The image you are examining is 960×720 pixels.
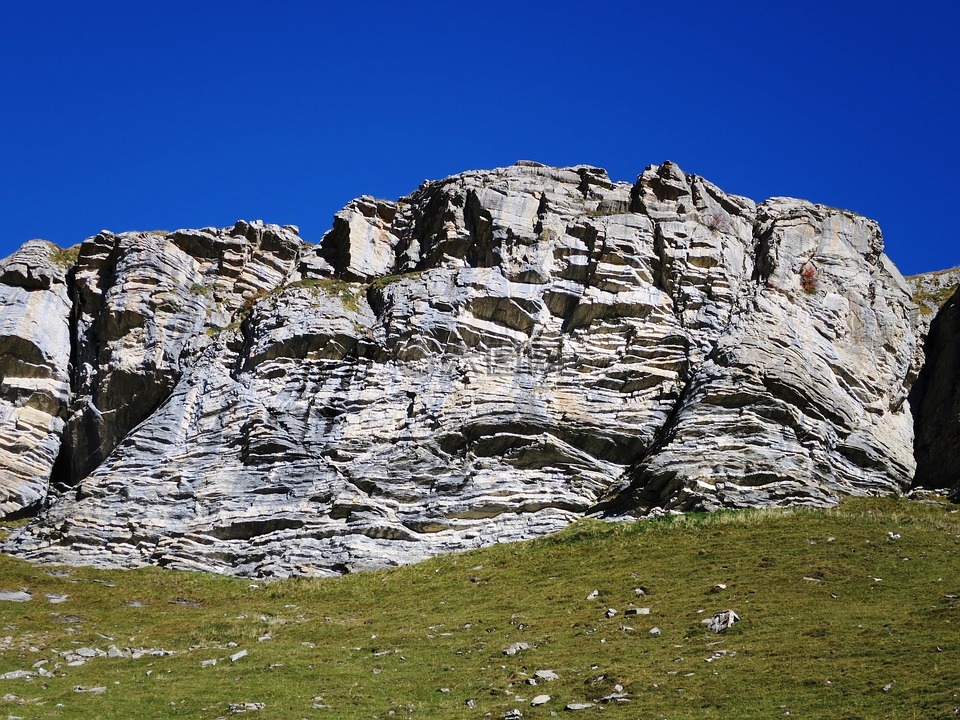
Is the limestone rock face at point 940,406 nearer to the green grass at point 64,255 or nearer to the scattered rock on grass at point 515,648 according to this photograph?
the scattered rock on grass at point 515,648

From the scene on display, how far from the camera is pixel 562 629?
35.5 m

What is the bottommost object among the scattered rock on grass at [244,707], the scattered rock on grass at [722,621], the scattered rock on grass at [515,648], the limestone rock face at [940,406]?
the scattered rock on grass at [244,707]

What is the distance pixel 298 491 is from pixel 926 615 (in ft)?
101

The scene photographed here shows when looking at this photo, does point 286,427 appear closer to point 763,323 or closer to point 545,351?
point 545,351

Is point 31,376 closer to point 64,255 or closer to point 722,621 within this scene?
point 64,255

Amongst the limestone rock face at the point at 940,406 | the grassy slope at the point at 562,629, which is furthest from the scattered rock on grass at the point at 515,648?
the limestone rock face at the point at 940,406

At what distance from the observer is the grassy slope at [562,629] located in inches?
1096

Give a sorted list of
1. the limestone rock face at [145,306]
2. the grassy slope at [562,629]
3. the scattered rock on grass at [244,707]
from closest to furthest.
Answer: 1. the grassy slope at [562,629]
2. the scattered rock on grass at [244,707]
3. the limestone rock face at [145,306]

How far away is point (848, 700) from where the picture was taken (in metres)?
25.6

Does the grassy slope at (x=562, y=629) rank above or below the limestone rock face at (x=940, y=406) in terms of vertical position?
below

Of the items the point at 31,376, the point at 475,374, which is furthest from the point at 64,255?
the point at 475,374

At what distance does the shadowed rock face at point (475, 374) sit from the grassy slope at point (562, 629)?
361 cm

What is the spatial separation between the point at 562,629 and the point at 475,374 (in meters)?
24.2

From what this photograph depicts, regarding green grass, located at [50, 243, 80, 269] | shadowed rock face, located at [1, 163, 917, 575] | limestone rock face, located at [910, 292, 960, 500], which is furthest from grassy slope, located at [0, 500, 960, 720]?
green grass, located at [50, 243, 80, 269]
